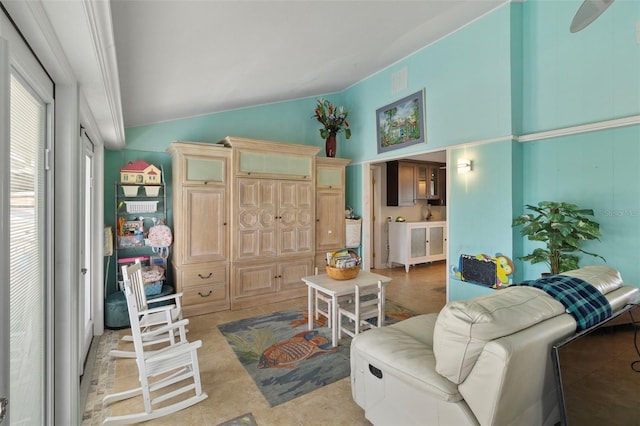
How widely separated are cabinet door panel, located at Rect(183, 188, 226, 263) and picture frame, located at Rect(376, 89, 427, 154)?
2556 millimetres

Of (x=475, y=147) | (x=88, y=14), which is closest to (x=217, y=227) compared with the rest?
(x=88, y=14)

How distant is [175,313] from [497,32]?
434cm

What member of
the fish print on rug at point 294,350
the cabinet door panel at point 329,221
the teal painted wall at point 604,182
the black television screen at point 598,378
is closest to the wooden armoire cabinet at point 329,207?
the cabinet door panel at point 329,221

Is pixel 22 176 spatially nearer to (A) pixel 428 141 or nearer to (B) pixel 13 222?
(B) pixel 13 222

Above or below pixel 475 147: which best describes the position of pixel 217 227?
below

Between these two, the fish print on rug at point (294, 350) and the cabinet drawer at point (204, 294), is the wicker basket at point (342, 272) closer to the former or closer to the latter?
the fish print on rug at point (294, 350)

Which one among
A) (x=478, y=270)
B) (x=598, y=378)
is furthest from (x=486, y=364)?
(x=478, y=270)

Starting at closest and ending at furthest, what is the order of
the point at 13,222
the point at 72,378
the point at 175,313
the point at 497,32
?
the point at 13,222 < the point at 72,378 < the point at 175,313 < the point at 497,32

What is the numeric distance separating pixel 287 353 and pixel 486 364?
77.4 inches

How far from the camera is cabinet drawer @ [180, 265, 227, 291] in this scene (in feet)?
12.1

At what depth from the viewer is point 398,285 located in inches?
204

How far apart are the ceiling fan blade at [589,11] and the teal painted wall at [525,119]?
156 centimetres

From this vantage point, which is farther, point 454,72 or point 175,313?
point 454,72

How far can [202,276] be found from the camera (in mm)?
3771
